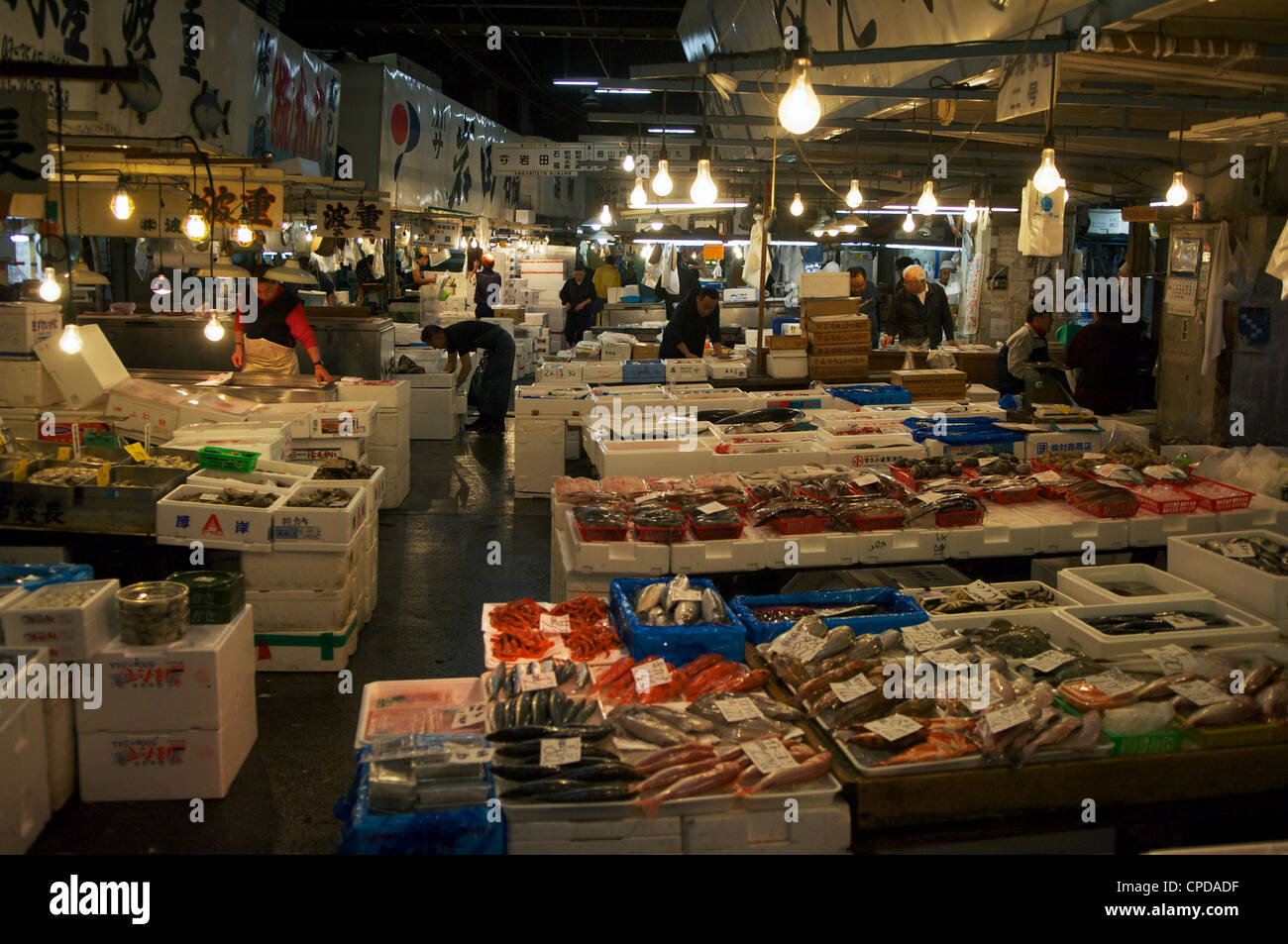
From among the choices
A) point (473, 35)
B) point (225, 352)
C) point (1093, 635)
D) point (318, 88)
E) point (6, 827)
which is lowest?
point (6, 827)

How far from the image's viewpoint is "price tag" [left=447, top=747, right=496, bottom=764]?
337 cm

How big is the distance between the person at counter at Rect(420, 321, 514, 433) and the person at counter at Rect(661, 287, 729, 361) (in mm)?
2841

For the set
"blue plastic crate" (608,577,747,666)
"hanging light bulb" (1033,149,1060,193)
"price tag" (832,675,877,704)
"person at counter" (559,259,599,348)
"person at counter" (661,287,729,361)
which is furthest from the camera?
"person at counter" (559,259,599,348)

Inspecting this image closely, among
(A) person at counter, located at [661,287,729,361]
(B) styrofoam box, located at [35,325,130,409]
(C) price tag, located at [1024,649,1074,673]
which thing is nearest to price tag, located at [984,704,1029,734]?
(C) price tag, located at [1024,649,1074,673]

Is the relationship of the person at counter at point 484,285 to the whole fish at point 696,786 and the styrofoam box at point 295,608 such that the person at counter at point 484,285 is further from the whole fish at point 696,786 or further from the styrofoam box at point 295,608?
the whole fish at point 696,786

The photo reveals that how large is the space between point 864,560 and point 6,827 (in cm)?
426

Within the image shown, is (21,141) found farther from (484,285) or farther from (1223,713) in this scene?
(484,285)

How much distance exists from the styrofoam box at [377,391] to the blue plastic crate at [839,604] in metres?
5.93

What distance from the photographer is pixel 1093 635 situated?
4.42 metres

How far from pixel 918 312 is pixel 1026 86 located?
8.63 metres

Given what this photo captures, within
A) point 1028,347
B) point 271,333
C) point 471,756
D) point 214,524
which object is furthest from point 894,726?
point 1028,347

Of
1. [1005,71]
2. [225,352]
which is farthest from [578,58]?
[1005,71]

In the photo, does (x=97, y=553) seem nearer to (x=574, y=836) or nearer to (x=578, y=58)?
(x=574, y=836)

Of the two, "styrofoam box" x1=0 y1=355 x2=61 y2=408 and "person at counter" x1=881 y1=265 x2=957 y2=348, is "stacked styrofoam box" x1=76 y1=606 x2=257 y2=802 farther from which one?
"person at counter" x1=881 y1=265 x2=957 y2=348
